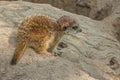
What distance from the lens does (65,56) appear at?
5254 mm

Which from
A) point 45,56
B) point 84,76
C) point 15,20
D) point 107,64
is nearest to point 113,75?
point 107,64

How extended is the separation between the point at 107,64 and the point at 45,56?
952mm

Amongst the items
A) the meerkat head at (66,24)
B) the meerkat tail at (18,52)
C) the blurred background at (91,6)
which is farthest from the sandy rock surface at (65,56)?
the blurred background at (91,6)

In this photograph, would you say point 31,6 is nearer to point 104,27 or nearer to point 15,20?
point 15,20

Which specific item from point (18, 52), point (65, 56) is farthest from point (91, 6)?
point (18, 52)

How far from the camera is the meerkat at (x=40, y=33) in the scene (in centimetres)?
482

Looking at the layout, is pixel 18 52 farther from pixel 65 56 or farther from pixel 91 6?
pixel 91 6

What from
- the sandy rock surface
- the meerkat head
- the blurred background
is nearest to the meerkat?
the meerkat head

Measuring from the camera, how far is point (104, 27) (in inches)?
275

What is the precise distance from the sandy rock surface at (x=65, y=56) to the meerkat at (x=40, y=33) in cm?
11

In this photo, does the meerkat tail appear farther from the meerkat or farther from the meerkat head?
the meerkat head

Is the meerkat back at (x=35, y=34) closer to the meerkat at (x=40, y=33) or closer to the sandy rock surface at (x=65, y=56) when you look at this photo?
the meerkat at (x=40, y=33)

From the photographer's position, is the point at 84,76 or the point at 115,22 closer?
the point at 84,76

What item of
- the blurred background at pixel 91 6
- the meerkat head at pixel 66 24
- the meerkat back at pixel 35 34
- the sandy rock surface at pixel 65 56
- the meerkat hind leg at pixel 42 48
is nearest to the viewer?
the sandy rock surface at pixel 65 56
